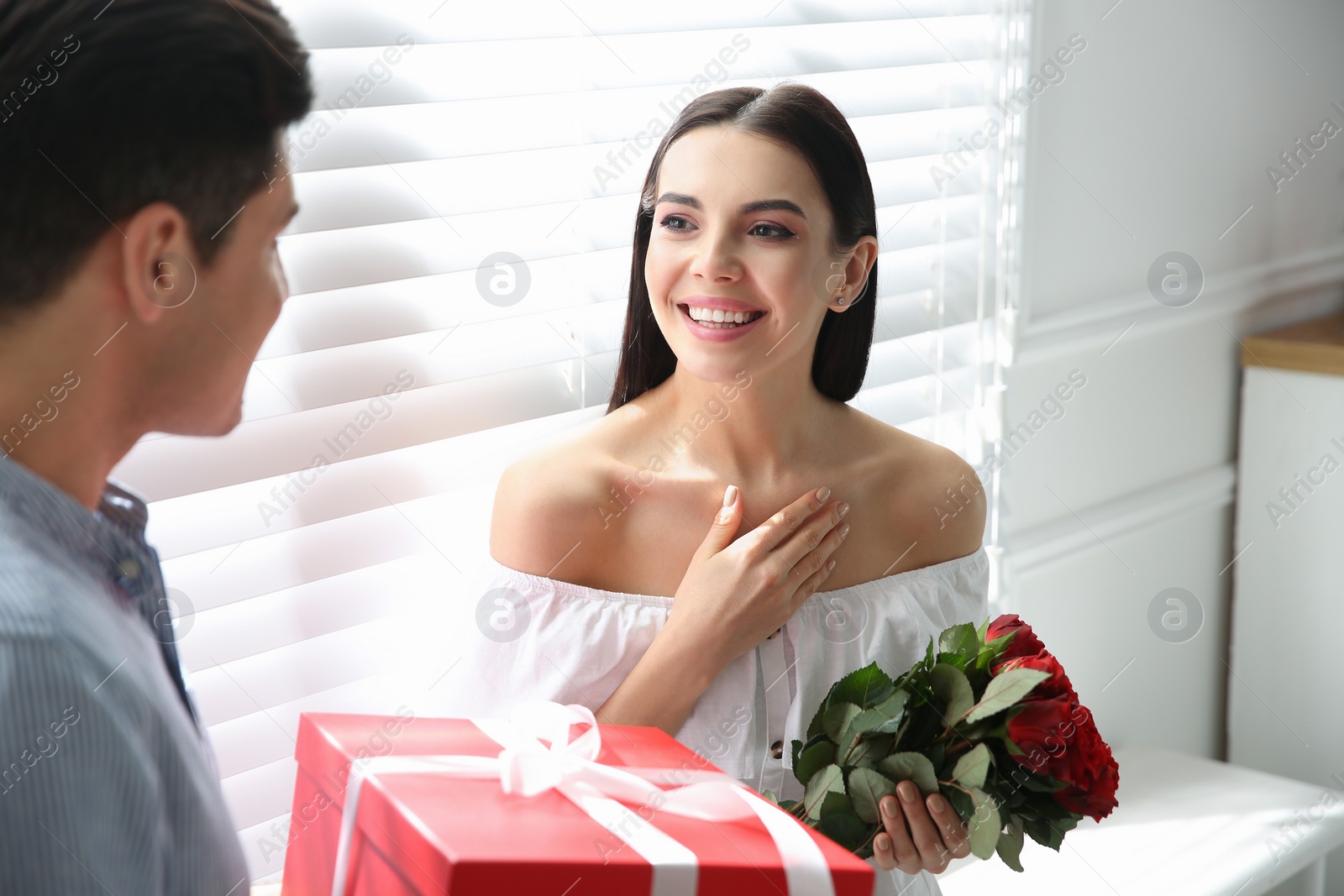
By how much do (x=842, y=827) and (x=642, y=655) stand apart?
29cm

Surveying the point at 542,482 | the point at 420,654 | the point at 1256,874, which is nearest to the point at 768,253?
the point at 542,482

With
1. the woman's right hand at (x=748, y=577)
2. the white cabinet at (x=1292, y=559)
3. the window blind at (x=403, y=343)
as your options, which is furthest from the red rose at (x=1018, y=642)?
the white cabinet at (x=1292, y=559)

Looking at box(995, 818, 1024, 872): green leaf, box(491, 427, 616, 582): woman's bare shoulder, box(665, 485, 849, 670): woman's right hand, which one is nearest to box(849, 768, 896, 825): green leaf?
box(995, 818, 1024, 872): green leaf

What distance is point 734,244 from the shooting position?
45.5 inches

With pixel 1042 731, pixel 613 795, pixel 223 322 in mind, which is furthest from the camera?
pixel 1042 731

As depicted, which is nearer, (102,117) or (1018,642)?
(102,117)

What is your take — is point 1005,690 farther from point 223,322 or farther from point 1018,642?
point 223,322

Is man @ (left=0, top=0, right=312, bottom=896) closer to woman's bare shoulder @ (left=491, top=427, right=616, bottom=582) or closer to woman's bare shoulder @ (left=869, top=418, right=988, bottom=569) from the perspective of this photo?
woman's bare shoulder @ (left=491, top=427, right=616, bottom=582)

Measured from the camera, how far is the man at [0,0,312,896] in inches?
18.7

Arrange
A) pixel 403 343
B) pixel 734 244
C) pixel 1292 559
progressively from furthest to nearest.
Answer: pixel 1292 559
pixel 403 343
pixel 734 244

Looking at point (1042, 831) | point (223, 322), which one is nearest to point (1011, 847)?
point (1042, 831)

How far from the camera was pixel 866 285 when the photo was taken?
1.36 m

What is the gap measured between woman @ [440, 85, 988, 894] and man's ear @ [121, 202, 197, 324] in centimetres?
65

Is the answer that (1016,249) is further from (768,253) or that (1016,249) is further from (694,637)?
(694,637)
